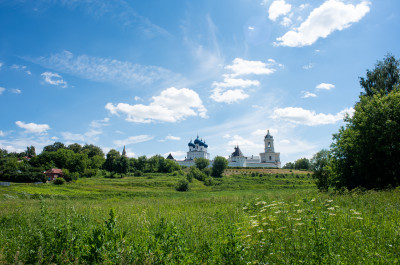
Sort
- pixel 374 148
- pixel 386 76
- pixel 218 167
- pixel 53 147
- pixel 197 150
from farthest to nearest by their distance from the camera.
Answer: pixel 197 150 → pixel 53 147 → pixel 218 167 → pixel 386 76 → pixel 374 148

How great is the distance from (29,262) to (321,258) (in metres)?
5.52

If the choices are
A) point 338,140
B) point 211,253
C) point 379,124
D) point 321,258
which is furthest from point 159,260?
point 338,140

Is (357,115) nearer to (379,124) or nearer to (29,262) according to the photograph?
(379,124)

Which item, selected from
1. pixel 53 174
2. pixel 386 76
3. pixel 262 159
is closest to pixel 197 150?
pixel 262 159

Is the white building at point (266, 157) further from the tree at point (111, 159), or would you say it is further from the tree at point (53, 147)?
the tree at point (53, 147)

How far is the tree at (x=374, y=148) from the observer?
1564 centimetres

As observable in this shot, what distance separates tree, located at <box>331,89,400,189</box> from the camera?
15.6 m

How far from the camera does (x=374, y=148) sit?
1620 centimetres

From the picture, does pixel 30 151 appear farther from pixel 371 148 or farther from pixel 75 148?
pixel 371 148

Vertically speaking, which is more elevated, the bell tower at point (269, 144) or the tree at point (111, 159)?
the bell tower at point (269, 144)

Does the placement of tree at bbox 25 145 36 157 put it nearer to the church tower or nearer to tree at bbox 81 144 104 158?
tree at bbox 81 144 104 158

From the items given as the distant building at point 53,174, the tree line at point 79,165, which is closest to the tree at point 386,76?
the tree line at point 79,165

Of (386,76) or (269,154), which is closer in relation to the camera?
(386,76)

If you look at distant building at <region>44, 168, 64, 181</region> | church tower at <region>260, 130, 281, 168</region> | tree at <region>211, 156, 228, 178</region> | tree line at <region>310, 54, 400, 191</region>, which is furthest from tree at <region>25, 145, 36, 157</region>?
tree line at <region>310, 54, 400, 191</region>
